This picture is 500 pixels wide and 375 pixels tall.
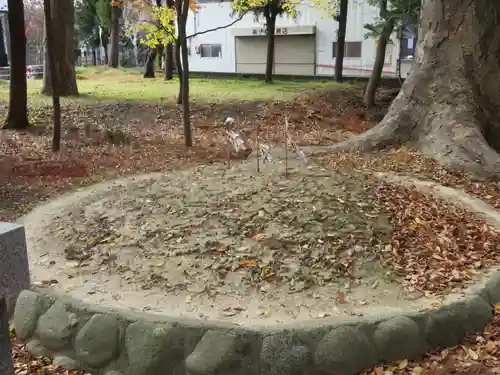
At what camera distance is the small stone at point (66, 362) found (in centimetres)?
389

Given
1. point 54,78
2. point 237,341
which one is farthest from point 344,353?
point 54,78

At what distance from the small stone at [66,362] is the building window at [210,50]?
81.8ft

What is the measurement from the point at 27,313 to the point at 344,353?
8.24 feet

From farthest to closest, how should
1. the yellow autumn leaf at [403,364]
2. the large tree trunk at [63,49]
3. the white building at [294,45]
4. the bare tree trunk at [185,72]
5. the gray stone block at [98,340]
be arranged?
the white building at [294,45] < the large tree trunk at [63,49] < the bare tree trunk at [185,72] < the gray stone block at [98,340] < the yellow autumn leaf at [403,364]

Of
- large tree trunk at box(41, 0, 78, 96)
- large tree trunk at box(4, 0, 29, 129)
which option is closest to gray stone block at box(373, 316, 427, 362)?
large tree trunk at box(4, 0, 29, 129)

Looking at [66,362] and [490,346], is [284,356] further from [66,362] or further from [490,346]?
[66,362]

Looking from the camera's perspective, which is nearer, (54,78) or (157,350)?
(157,350)

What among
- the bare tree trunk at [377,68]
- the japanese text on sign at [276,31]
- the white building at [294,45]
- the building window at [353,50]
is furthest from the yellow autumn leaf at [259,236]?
the japanese text on sign at [276,31]

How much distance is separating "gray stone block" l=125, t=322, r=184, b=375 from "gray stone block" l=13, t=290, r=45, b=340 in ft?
3.23

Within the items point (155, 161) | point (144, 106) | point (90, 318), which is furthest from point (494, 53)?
point (144, 106)

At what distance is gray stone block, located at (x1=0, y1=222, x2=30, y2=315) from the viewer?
217 centimetres

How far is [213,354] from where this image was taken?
3.54 metres

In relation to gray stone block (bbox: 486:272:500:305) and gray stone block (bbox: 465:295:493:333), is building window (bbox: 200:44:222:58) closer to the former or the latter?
gray stone block (bbox: 486:272:500:305)

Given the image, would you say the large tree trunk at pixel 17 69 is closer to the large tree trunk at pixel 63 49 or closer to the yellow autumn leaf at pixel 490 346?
the large tree trunk at pixel 63 49
